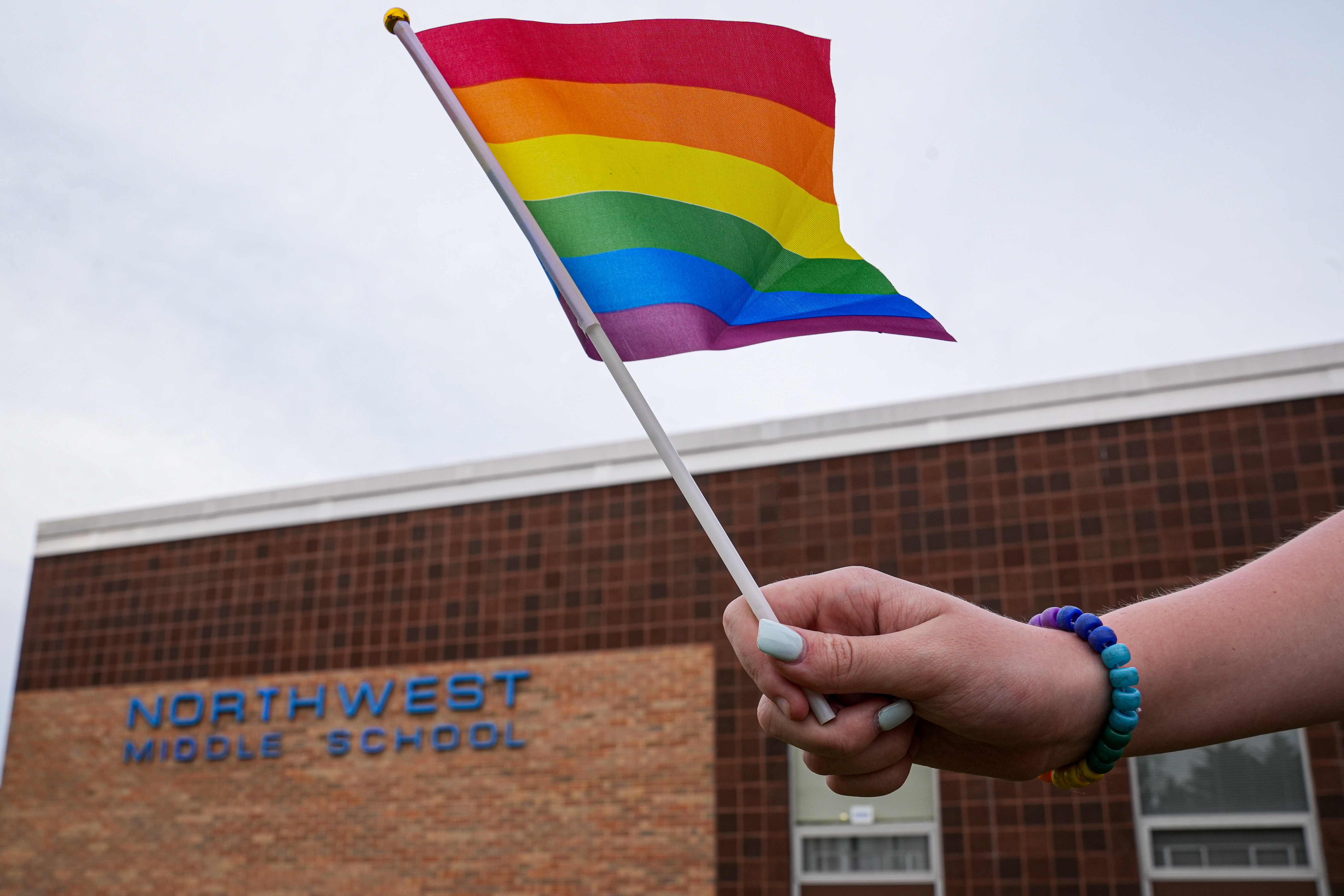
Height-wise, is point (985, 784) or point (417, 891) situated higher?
point (985, 784)

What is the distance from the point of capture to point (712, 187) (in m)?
2.71

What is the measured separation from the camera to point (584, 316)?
2344mm

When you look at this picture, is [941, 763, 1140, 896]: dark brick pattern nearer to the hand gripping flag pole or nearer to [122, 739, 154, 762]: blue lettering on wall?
[122, 739, 154, 762]: blue lettering on wall

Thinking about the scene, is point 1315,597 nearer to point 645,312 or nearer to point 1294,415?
point 645,312

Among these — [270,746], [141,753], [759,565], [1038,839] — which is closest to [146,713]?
[141,753]

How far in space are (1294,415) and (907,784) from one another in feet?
18.9

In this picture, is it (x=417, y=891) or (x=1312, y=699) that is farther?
(x=417, y=891)

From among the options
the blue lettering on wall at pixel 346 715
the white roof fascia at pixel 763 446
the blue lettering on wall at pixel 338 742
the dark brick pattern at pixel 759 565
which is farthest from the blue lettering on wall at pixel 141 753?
the white roof fascia at pixel 763 446

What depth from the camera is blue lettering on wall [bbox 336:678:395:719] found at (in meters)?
15.8

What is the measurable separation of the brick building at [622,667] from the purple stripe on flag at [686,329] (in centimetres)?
1058

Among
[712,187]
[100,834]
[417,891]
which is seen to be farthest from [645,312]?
[100,834]

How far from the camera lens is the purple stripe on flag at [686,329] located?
262 centimetres

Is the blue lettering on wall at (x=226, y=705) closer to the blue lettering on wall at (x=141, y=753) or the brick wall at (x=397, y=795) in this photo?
the brick wall at (x=397, y=795)

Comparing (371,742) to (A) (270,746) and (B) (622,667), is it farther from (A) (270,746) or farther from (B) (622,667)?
(B) (622,667)
